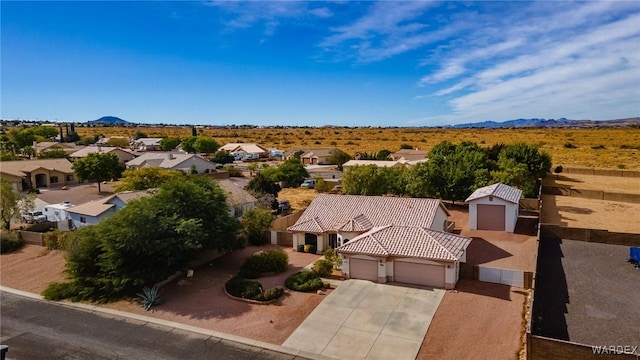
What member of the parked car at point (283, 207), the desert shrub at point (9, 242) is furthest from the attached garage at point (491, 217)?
the desert shrub at point (9, 242)

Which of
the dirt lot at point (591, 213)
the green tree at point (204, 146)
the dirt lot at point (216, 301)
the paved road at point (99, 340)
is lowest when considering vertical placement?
the paved road at point (99, 340)

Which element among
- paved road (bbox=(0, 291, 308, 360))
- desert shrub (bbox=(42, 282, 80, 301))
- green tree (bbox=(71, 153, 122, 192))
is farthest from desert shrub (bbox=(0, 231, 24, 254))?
green tree (bbox=(71, 153, 122, 192))

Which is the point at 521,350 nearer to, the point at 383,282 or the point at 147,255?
the point at 383,282

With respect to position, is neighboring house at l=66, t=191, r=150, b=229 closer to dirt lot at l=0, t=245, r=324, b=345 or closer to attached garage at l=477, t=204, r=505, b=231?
dirt lot at l=0, t=245, r=324, b=345

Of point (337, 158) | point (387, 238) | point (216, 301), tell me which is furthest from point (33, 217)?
point (337, 158)

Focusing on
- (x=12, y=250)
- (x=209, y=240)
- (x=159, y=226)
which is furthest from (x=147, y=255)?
(x=12, y=250)

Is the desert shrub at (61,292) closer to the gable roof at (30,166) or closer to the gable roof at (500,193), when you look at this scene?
the gable roof at (500,193)

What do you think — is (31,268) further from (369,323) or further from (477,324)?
(477,324)
